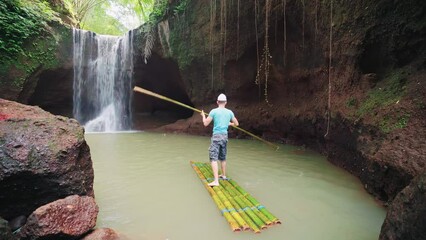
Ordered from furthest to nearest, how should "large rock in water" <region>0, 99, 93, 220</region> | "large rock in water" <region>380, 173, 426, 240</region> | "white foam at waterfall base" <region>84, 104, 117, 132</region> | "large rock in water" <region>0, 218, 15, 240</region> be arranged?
"white foam at waterfall base" <region>84, 104, 117, 132</region>, "large rock in water" <region>0, 99, 93, 220</region>, "large rock in water" <region>0, 218, 15, 240</region>, "large rock in water" <region>380, 173, 426, 240</region>

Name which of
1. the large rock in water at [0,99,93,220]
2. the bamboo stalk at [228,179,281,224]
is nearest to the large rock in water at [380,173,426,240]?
the bamboo stalk at [228,179,281,224]

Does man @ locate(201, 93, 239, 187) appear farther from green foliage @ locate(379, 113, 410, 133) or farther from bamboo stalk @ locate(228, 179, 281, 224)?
green foliage @ locate(379, 113, 410, 133)

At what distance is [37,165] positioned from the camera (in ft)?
10.3

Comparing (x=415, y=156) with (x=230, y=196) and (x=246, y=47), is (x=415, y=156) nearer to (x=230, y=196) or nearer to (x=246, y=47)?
(x=230, y=196)

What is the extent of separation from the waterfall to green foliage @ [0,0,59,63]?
8.50ft

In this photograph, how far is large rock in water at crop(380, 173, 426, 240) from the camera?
7.17ft

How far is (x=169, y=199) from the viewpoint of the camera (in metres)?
4.21

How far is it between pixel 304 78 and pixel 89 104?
10881mm

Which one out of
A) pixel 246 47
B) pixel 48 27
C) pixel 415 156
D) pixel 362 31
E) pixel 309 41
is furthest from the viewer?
pixel 48 27

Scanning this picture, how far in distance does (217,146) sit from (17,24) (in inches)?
409

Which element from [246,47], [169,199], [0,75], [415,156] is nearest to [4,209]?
[169,199]

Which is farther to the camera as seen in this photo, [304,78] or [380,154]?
[304,78]

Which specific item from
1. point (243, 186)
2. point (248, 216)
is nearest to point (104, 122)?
point (243, 186)

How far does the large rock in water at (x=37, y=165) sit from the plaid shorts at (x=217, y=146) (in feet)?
6.64
